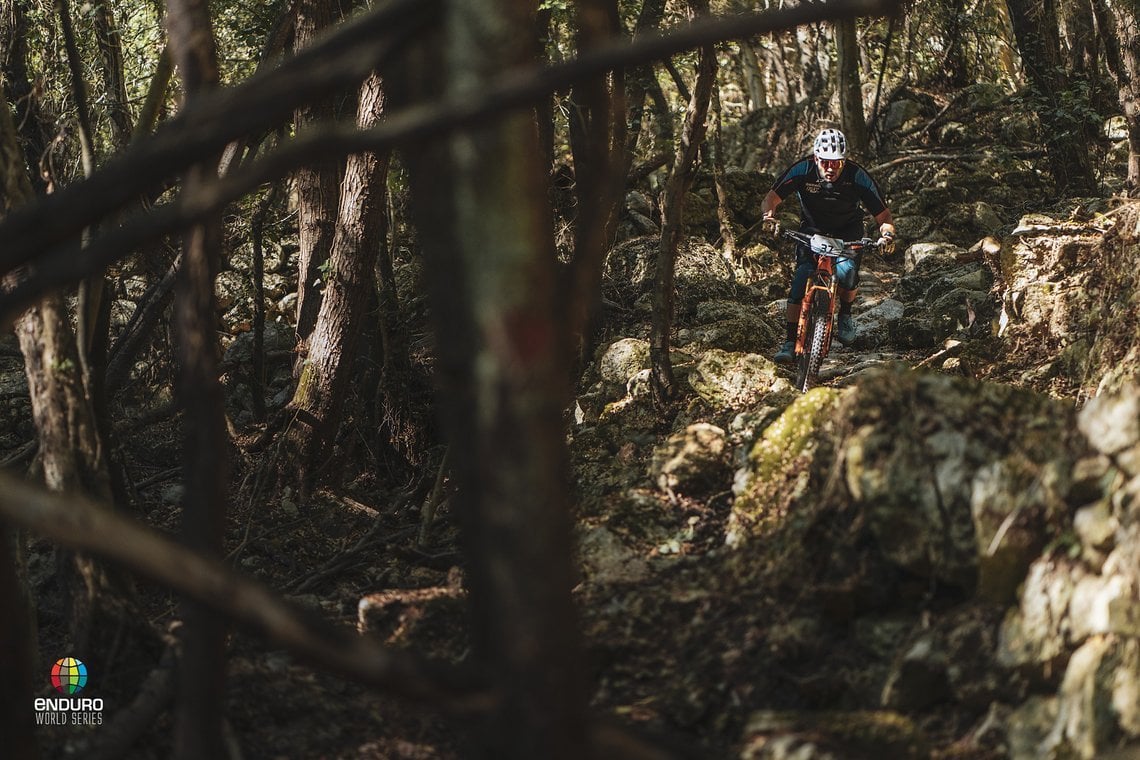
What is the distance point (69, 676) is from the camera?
5.50m

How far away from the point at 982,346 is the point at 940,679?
522cm

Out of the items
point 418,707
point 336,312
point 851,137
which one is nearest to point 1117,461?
point 418,707

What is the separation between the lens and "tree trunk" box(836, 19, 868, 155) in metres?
15.9

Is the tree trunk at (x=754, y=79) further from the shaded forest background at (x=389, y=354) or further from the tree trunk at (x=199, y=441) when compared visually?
the tree trunk at (x=199, y=441)

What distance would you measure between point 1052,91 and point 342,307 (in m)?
9.30

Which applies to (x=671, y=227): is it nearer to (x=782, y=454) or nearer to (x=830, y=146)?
(x=830, y=146)

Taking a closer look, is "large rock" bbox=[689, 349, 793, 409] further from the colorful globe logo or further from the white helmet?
the colorful globe logo

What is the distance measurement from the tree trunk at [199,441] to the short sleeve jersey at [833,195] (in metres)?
5.02

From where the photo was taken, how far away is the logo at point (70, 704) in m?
5.29

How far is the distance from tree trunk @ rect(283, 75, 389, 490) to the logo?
3.65m

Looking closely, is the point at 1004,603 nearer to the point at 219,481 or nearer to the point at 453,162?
the point at 453,162

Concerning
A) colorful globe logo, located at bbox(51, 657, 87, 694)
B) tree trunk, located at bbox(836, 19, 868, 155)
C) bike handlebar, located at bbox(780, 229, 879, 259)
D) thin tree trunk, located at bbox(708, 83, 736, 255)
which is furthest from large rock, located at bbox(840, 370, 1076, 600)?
tree trunk, located at bbox(836, 19, 868, 155)

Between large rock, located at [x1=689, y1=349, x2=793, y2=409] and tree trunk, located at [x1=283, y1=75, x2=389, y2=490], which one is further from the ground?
tree trunk, located at [x1=283, y1=75, x2=389, y2=490]

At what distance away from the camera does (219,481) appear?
4398 millimetres
